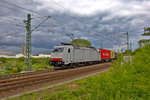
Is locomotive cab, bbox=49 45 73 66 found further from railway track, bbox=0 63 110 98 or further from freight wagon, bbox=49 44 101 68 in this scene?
railway track, bbox=0 63 110 98

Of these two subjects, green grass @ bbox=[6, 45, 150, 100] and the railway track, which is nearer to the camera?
green grass @ bbox=[6, 45, 150, 100]

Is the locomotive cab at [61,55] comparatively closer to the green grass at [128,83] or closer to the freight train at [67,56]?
the freight train at [67,56]

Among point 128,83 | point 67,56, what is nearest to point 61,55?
Answer: point 67,56

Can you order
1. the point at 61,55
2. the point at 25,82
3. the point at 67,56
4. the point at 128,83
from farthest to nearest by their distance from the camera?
the point at 67,56 < the point at 61,55 < the point at 25,82 < the point at 128,83

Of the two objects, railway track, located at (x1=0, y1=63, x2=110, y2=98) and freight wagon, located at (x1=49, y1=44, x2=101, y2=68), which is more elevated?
freight wagon, located at (x1=49, y1=44, x2=101, y2=68)

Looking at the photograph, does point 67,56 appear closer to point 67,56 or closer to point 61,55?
point 67,56

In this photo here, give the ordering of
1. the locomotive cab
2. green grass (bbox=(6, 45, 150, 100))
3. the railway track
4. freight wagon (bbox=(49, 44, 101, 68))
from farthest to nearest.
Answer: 1. freight wagon (bbox=(49, 44, 101, 68))
2. the locomotive cab
3. the railway track
4. green grass (bbox=(6, 45, 150, 100))

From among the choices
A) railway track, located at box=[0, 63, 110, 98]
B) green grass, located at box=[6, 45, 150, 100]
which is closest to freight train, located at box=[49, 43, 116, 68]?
railway track, located at box=[0, 63, 110, 98]

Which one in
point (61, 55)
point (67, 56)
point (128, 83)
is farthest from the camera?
point (67, 56)

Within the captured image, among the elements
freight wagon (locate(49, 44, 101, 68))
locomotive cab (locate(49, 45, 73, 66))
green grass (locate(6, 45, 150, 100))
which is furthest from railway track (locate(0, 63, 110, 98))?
freight wagon (locate(49, 44, 101, 68))

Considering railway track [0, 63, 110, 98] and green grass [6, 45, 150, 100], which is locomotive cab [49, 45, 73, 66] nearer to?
railway track [0, 63, 110, 98]

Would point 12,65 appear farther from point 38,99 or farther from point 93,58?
point 93,58

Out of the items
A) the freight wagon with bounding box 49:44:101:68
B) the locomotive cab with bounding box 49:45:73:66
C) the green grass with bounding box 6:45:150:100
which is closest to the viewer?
the green grass with bounding box 6:45:150:100

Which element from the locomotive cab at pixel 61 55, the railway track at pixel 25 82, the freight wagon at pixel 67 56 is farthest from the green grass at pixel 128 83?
the freight wagon at pixel 67 56
